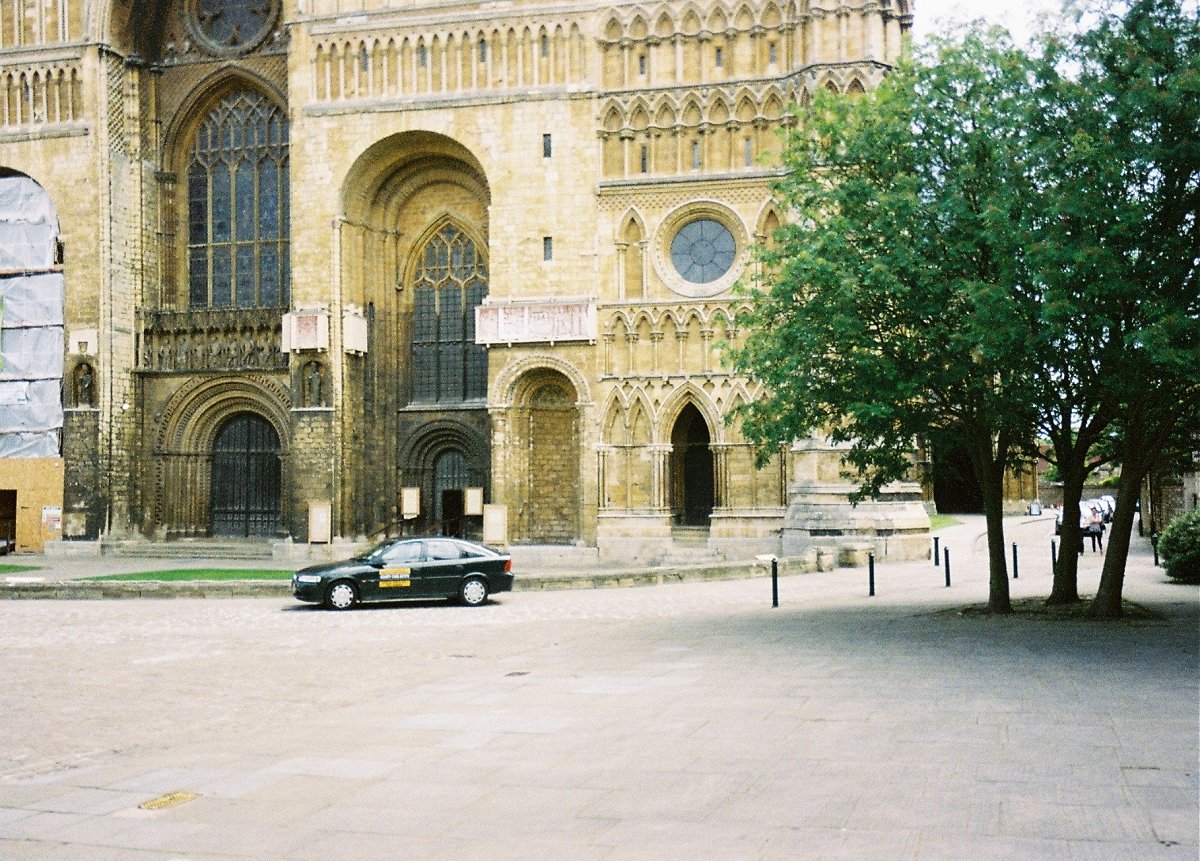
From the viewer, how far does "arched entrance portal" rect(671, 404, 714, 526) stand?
3447cm

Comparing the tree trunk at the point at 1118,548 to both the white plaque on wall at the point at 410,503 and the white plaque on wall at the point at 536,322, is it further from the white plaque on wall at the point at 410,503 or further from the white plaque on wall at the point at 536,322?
the white plaque on wall at the point at 410,503

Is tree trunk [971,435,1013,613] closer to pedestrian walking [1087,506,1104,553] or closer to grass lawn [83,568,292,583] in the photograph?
grass lawn [83,568,292,583]

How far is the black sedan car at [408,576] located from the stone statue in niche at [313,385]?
42.3ft

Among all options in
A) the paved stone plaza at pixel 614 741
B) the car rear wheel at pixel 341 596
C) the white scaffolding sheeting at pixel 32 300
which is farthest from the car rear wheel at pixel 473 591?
the white scaffolding sheeting at pixel 32 300

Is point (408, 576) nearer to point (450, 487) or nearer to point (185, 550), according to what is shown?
point (450, 487)

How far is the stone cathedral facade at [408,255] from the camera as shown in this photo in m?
33.7

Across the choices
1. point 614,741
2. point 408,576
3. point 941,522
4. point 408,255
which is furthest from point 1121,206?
point 941,522

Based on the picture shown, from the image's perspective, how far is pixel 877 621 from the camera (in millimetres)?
18344

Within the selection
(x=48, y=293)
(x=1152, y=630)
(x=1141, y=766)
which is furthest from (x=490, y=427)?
(x=1141, y=766)

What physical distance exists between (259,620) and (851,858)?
1569cm

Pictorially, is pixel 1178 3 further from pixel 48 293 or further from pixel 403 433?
pixel 48 293

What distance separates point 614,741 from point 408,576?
43.0ft

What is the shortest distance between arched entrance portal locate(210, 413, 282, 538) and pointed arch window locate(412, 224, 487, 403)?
Answer: 484 cm

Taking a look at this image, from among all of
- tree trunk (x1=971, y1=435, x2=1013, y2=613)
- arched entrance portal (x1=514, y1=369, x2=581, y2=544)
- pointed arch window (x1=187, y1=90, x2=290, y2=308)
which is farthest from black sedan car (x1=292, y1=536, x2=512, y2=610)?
pointed arch window (x1=187, y1=90, x2=290, y2=308)
